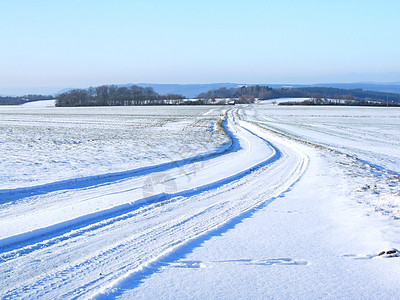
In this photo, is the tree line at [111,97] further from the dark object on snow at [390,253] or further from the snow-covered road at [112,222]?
the dark object on snow at [390,253]

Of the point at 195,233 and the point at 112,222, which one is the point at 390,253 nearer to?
the point at 195,233

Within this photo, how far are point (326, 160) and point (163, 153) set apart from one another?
7998 mm

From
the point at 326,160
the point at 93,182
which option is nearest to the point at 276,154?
the point at 326,160

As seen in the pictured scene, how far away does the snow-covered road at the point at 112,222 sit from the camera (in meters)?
4.58

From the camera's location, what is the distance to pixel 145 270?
4.82 metres

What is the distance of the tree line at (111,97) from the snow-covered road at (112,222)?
130 m

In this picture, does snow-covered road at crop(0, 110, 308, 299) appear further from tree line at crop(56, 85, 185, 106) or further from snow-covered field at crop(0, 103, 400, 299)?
tree line at crop(56, 85, 185, 106)

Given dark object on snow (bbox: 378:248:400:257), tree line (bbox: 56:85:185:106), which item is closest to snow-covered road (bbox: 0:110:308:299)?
dark object on snow (bbox: 378:248:400:257)

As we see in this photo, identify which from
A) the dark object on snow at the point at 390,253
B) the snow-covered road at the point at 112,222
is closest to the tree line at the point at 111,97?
the snow-covered road at the point at 112,222

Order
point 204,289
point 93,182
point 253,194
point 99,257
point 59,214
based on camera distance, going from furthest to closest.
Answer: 1. point 93,182
2. point 253,194
3. point 59,214
4. point 99,257
5. point 204,289

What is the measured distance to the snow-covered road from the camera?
4.58 metres

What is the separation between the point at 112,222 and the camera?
6844 mm

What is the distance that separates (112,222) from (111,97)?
14840 centimetres

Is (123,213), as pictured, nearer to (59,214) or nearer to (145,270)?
(59,214)
